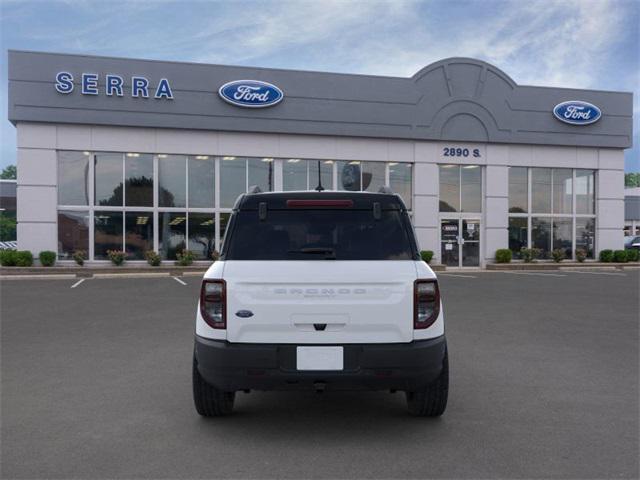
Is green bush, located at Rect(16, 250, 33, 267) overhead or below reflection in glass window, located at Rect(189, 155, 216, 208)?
below

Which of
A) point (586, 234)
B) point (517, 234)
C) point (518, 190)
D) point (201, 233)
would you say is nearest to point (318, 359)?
point (201, 233)

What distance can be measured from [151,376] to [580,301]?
33.8 ft

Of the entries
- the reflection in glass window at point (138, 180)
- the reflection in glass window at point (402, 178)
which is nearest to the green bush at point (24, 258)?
the reflection in glass window at point (138, 180)

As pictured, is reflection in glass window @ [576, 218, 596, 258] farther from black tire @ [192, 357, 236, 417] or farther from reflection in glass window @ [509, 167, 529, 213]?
black tire @ [192, 357, 236, 417]

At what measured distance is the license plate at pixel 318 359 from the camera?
3785 mm

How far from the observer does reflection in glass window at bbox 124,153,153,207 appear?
21.4 m

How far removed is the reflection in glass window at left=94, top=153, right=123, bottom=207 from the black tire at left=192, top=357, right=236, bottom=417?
1841 cm

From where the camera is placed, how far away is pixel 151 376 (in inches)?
233

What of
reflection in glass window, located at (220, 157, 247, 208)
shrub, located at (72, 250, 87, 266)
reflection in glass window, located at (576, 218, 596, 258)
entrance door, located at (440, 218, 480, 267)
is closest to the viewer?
shrub, located at (72, 250, 87, 266)

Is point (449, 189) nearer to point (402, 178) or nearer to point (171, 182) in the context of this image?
point (402, 178)

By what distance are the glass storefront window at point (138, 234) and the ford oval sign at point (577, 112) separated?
19.4m

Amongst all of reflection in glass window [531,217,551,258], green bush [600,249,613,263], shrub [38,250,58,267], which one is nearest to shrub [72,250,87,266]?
shrub [38,250,58,267]

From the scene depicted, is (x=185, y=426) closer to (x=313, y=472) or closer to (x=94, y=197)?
(x=313, y=472)

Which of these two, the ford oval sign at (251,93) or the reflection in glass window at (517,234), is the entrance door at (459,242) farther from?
the ford oval sign at (251,93)
